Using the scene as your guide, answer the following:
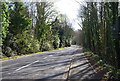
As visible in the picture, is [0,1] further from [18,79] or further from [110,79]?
[110,79]

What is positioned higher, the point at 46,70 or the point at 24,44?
the point at 24,44

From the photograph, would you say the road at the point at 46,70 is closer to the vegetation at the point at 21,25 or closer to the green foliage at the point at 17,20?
the vegetation at the point at 21,25

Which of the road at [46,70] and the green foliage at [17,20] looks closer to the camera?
the road at [46,70]

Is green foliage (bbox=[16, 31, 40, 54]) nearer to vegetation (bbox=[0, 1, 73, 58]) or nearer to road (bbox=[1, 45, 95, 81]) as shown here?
vegetation (bbox=[0, 1, 73, 58])

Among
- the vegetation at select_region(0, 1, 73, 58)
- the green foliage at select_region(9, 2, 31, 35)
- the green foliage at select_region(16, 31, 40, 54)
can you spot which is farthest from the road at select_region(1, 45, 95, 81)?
the green foliage at select_region(9, 2, 31, 35)

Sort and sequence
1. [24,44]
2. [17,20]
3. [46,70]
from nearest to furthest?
[46,70], [17,20], [24,44]

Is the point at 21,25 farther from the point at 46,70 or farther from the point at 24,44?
the point at 46,70

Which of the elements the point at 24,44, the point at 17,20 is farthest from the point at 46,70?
the point at 17,20

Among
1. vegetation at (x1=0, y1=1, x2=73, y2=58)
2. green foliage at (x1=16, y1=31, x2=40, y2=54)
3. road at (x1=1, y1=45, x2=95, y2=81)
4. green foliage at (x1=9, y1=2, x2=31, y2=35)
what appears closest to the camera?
road at (x1=1, y1=45, x2=95, y2=81)

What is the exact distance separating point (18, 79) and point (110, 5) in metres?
7.33

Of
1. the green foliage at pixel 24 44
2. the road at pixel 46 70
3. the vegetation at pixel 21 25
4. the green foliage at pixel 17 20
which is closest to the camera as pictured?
the road at pixel 46 70

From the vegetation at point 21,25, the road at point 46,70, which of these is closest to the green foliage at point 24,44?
the vegetation at point 21,25

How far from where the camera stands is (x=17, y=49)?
92.4ft

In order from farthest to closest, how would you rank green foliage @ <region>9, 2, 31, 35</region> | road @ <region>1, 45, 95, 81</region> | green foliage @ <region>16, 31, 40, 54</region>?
green foliage @ <region>9, 2, 31, 35</region> → green foliage @ <region>16, 31, 40, 54</region> → road @ <region>1, 45, 95, 81</region>
